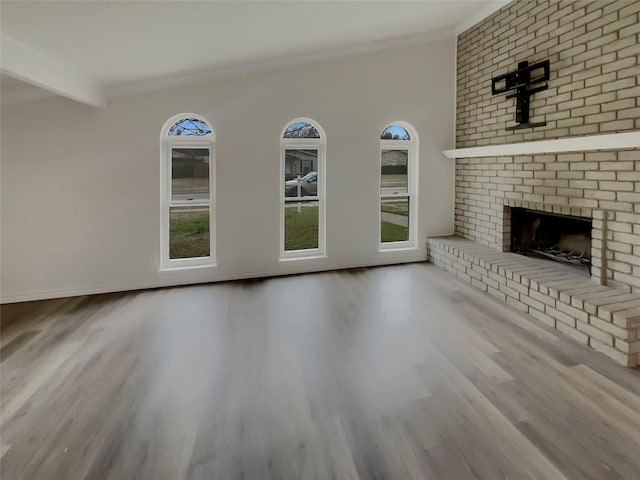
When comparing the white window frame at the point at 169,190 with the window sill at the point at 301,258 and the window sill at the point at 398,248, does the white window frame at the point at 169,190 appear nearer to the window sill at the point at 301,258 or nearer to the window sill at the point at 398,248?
the window sill at the point at 301,258

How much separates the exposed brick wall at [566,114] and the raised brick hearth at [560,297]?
0.31 metres

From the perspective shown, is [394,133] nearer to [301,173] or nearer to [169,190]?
[301,173]

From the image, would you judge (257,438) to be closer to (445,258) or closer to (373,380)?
(373,380)

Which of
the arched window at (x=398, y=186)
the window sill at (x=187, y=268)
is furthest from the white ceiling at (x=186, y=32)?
the window sill at (x=187, y=268)

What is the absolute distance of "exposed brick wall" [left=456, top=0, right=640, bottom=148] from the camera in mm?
2928

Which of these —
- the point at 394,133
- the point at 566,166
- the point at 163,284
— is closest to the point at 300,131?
the point at 394,133

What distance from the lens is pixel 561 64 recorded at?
11.6 ft

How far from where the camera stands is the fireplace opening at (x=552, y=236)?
3762mm

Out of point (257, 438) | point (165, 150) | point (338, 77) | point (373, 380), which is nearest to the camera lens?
point (257, 438)

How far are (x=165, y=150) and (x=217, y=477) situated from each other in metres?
3.83

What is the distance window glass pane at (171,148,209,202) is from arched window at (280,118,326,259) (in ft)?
3.25

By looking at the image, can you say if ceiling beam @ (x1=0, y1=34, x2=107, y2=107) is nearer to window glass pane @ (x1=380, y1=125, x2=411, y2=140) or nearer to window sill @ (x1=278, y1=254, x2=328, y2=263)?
window sill @ (x1=278, y1=254, x2=328, y2=263)

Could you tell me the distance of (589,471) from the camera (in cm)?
155

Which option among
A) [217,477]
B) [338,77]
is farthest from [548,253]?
[217,477]
